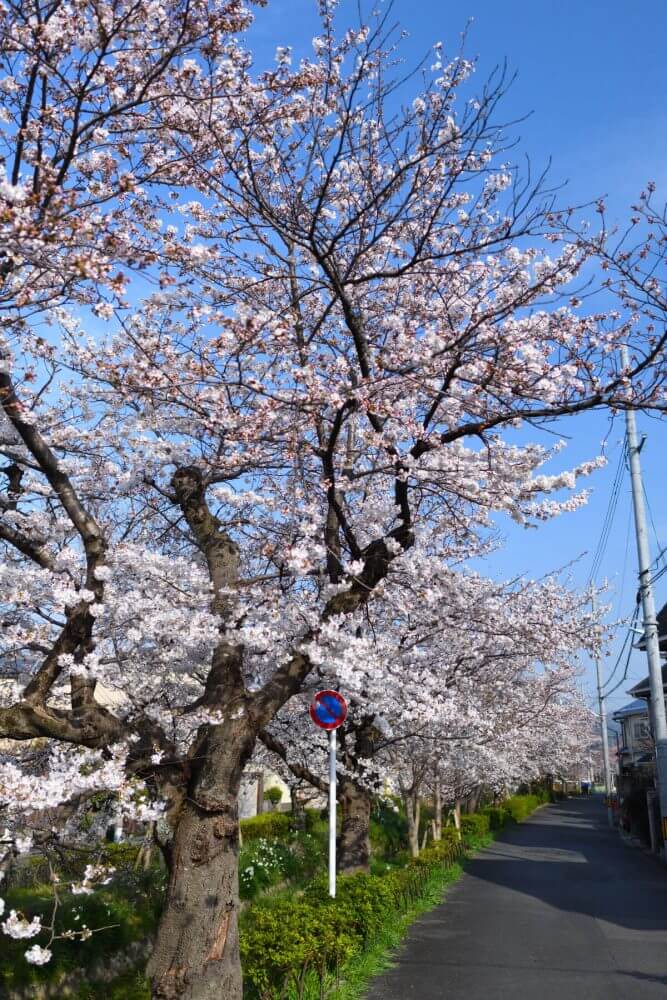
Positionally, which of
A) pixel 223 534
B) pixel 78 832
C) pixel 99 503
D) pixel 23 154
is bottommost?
pixel 78 832

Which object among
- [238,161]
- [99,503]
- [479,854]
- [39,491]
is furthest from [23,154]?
Result: [479,854]

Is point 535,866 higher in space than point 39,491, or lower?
lower

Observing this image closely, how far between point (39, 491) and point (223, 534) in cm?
191

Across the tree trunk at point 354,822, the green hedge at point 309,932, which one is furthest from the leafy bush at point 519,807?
the green hedge at point 309,932

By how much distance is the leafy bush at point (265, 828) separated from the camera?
22.8 m

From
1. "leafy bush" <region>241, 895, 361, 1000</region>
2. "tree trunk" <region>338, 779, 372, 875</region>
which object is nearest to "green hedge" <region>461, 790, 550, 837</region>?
"tree trunk" <region>338, 779, 372, 875</region>

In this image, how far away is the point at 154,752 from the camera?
6.50 metres

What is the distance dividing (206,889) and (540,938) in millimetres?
6375

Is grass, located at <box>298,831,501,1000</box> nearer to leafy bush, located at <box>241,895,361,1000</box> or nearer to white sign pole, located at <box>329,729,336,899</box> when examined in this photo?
leafy bush, located at <box>241,895,361,1000</box>

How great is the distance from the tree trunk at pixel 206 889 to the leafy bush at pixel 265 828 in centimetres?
1680

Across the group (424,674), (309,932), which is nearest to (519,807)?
(424,674)

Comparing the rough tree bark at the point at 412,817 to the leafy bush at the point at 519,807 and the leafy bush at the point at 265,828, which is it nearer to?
the leafy bush at the point at 265,828

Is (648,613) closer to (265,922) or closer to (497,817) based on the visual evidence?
(497,817)

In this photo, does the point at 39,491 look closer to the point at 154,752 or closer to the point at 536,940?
the point at 154,752
